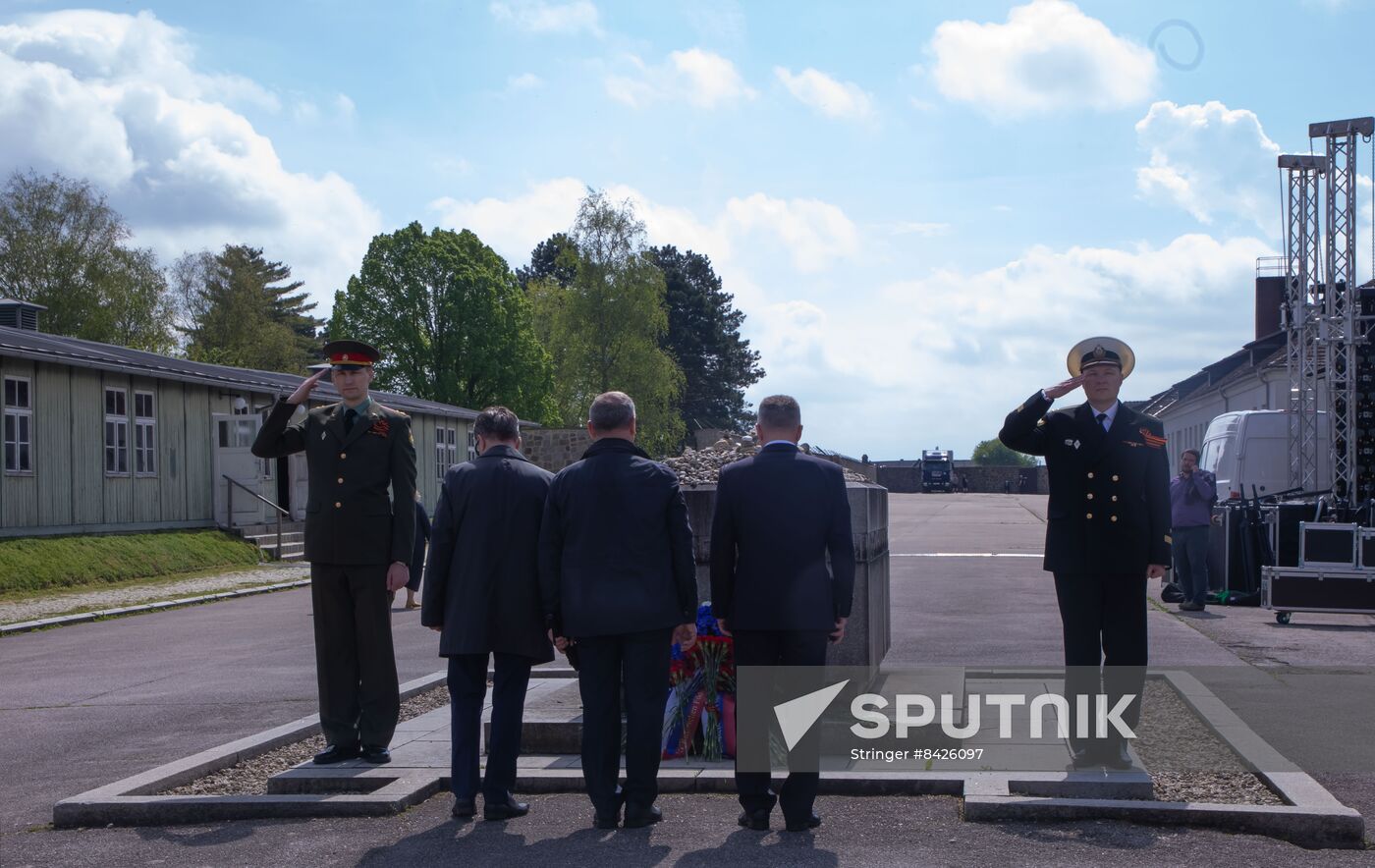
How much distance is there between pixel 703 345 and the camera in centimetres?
9169

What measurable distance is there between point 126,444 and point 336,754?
843 inches

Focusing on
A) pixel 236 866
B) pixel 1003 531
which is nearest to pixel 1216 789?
pixel 236 866

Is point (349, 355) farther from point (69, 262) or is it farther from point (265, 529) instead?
point (69, 262)

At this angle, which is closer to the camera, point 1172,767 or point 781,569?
point 781,569

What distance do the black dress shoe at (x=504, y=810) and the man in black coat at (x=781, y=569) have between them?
3.31 ft

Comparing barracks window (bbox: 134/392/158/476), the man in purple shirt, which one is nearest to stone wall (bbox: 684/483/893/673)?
the man in purple shirt

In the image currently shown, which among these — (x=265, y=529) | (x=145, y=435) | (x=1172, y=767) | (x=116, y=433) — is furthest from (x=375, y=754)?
(x=265, y=529)

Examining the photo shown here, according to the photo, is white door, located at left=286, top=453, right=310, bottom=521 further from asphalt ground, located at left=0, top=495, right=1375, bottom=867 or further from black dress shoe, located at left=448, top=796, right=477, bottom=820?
black dress shoe, located at left=448, top=796, right=477, bottom=820

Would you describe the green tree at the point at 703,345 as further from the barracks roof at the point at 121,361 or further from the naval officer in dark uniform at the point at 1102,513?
the naval officer in dark uniform at the point at 1102,513

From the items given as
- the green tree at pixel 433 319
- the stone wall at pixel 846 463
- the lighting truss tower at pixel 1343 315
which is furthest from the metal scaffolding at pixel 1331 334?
the green tree at pixel 433 319

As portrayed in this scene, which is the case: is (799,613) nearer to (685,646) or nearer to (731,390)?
(685,646)

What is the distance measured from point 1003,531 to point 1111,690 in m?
30.5

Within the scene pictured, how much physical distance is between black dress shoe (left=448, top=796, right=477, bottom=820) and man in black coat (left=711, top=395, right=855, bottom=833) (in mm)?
1211

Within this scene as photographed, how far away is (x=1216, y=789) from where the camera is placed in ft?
20.9
